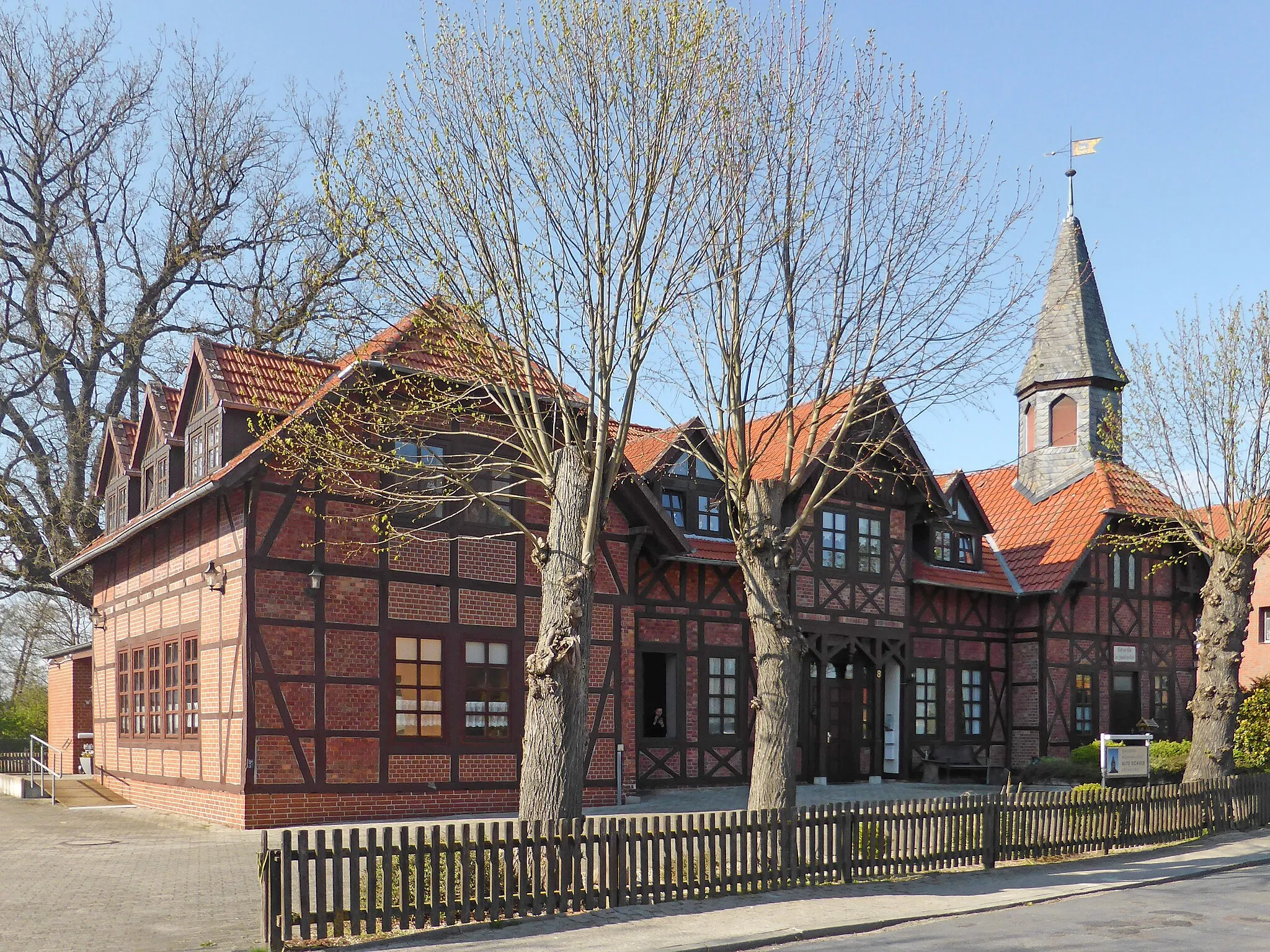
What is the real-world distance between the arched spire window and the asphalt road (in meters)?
20.6

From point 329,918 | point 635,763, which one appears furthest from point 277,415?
point 329,918

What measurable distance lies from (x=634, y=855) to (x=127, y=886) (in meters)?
4.86

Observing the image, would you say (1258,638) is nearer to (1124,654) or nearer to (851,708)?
(1124,654)

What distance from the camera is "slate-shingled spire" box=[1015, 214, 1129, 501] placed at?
31.5 m

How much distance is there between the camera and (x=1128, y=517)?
29125mm

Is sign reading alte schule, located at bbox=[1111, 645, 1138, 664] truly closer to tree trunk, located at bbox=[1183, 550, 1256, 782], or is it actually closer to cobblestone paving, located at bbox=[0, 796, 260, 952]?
tree trunk, located at bbox=[1183, 550, 1256, 782]

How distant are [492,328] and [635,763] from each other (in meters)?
10.8

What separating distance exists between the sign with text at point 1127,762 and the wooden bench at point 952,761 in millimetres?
5200

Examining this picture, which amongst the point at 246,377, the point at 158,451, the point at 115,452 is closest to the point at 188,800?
the point at 158,451

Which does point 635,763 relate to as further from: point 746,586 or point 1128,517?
point 1128,517

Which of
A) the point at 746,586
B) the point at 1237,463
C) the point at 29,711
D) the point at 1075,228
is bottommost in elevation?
the point at 29,711

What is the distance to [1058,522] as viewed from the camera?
29.8 meters

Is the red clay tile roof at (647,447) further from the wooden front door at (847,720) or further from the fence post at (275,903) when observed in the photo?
the fence post at (275,903)

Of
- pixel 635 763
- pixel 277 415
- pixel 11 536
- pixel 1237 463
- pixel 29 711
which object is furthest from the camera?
pixel 29 711
